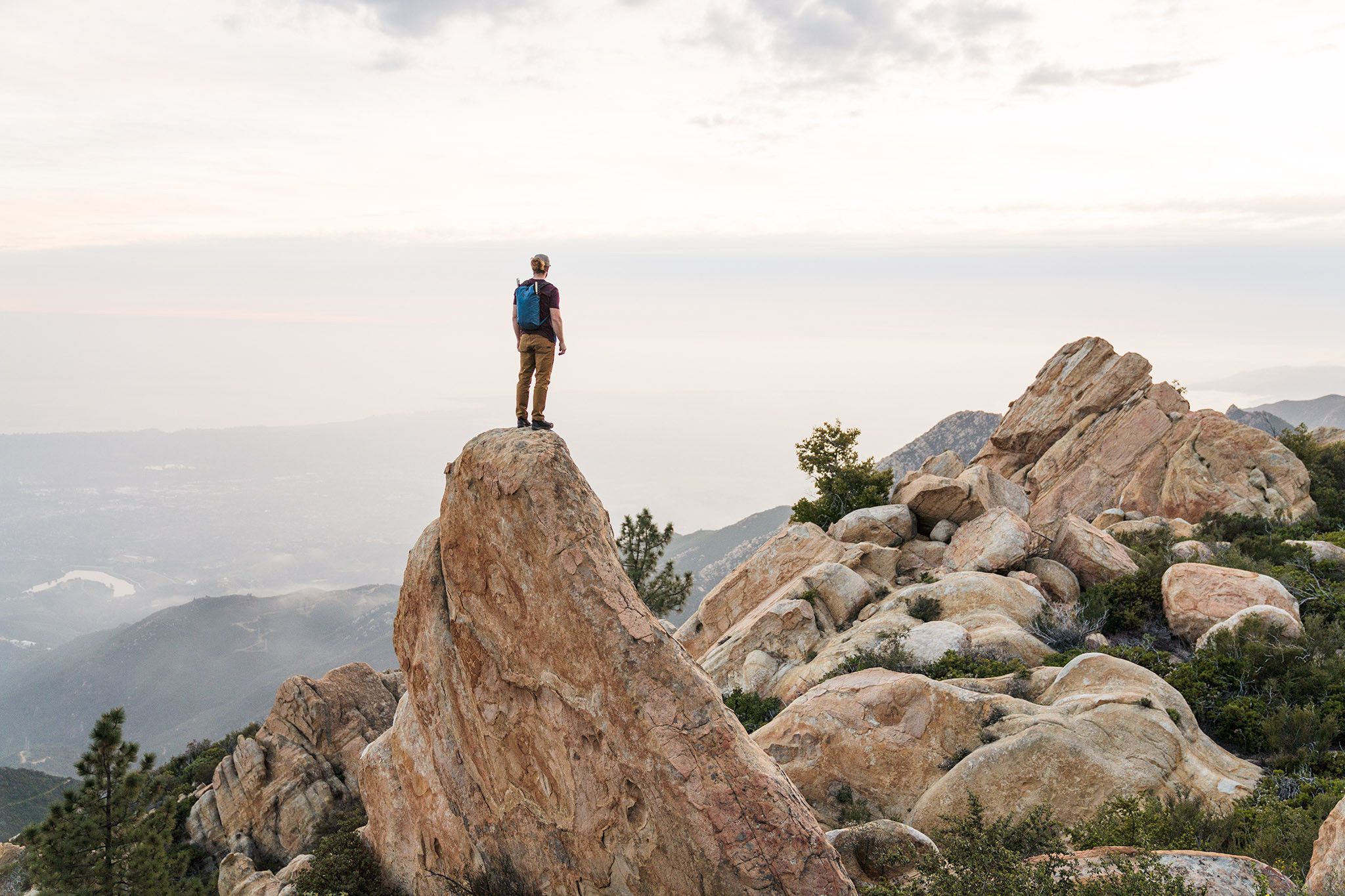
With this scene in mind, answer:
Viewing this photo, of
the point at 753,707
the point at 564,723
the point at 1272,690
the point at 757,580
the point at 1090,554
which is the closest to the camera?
the point at 564,723

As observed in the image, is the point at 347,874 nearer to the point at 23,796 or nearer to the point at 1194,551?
the point at 1194,551

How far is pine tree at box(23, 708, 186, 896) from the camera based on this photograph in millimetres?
21312

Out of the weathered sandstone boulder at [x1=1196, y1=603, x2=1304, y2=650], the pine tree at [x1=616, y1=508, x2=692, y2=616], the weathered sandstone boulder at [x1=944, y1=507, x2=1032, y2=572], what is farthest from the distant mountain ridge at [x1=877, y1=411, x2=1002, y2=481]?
the weathered sandstone boulder at [x1=1196, y1=603, x2=1304, y2=650]

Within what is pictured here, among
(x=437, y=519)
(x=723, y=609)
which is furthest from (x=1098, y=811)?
(x=723, y=609)

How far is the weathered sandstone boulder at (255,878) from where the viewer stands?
22156mm

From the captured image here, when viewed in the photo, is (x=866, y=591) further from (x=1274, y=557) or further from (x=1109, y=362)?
(x=1109, y=362)

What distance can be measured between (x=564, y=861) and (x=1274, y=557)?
29679mm

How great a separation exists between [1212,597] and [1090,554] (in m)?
5.34

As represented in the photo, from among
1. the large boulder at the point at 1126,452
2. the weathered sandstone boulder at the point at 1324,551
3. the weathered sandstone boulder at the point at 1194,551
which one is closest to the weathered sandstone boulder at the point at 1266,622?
the weathered sandstone boulder at the point at 1194,551

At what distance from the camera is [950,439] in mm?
119812

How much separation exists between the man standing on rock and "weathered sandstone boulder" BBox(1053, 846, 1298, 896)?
1179 centimetres

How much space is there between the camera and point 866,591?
29.0 m

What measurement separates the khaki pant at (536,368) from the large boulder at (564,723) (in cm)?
102

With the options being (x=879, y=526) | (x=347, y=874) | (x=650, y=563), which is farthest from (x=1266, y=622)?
(x=650, y=563)
